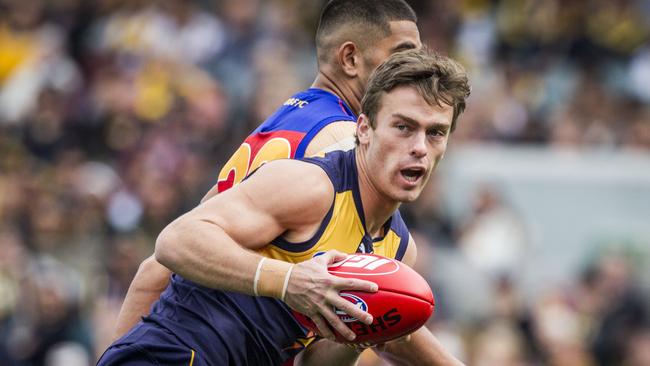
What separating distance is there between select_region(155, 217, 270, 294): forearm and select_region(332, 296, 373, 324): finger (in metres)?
0.33

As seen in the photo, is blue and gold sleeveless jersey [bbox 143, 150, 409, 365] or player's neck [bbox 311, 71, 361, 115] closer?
blue and gold sleeveless jersey [bbox 143, 150, 409, 365]

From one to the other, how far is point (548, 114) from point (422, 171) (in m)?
8.59

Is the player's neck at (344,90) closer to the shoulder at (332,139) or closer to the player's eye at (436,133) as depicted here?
the shoulder at (332,139)

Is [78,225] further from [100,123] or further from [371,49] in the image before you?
[371,49]

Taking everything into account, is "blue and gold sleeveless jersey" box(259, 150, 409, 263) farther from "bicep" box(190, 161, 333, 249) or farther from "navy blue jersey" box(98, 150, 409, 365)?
"bicep" box(190, 161, 333, 249)

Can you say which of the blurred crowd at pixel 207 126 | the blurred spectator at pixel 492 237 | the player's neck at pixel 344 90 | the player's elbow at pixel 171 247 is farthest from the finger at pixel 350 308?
the blurred spectator at pixel 492 237

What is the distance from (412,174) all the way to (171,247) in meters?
0.99

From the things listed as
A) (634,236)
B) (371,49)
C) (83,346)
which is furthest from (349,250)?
(634,236)

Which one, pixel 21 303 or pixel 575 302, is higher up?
pixel 575 302

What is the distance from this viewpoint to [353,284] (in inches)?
180

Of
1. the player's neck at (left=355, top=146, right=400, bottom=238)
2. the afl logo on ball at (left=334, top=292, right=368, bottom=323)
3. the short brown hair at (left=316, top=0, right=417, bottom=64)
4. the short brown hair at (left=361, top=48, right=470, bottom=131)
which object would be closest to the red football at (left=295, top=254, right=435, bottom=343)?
the afl logo on ball at (left=334, top=292, right=368, bottom=323)

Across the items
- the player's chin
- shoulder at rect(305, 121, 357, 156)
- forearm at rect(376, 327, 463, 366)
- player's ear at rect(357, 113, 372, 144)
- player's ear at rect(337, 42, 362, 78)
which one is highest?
player's ear at rect(337, 42, 362, 78)

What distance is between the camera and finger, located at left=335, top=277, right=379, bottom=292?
14.9 ft

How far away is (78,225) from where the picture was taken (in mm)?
12156
